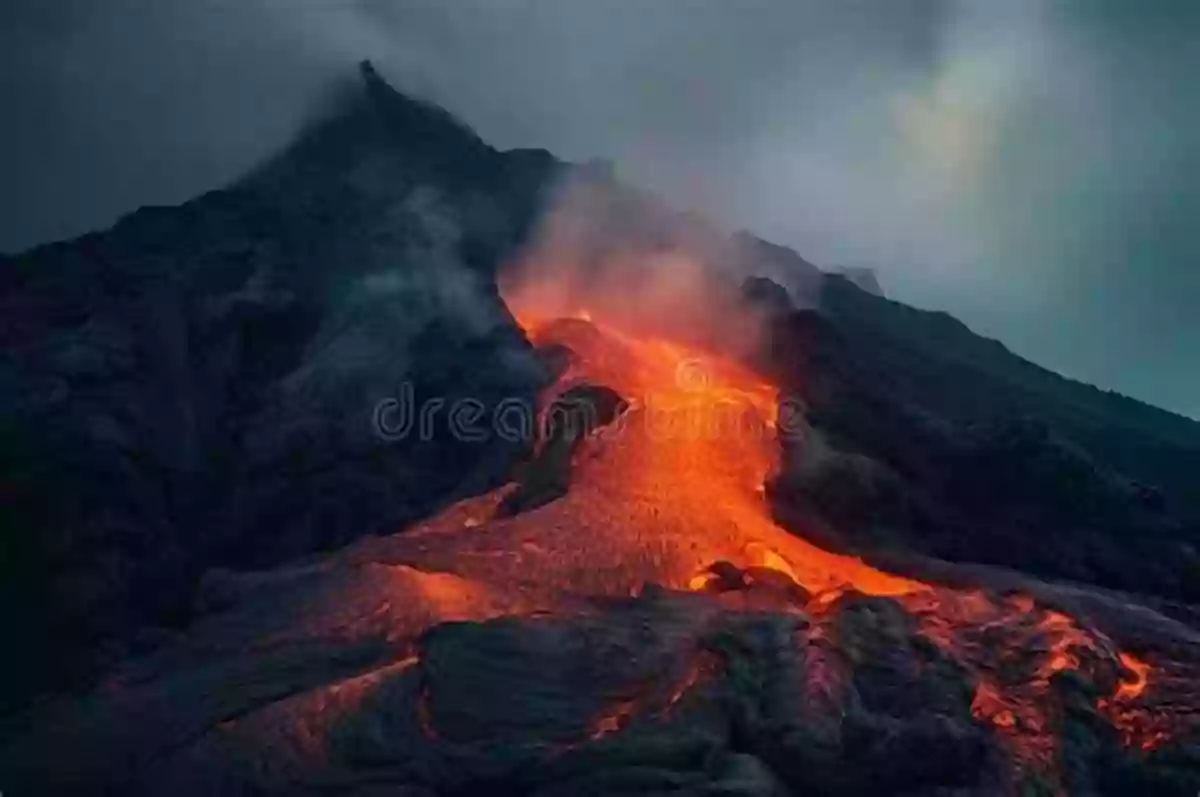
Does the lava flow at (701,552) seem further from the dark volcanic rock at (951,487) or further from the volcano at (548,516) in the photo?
the dark volcanic rock at (951,487)

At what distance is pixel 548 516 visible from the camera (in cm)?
3488

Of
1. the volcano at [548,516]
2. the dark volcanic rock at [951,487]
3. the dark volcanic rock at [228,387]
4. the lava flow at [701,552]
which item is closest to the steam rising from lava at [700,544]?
the lava flow at [701,552]

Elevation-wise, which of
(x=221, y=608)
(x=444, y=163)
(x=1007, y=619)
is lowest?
(x=221, y=608)

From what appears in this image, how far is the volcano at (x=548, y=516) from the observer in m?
22.9

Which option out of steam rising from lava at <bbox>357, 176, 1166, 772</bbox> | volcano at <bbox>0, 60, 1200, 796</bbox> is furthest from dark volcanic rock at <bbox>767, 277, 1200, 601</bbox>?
steam rising from lava at <bbox>357, 176, 1166, 772</bbox>

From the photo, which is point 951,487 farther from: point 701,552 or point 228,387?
point 228,387

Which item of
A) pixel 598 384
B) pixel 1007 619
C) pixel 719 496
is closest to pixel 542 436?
pixel 598 384

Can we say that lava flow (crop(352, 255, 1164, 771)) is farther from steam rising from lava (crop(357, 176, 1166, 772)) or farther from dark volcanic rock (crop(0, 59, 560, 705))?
dark volcanic rock (crop(0, 59, 560, 705))

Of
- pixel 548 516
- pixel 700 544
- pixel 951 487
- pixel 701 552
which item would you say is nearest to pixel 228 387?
pixel 548 516

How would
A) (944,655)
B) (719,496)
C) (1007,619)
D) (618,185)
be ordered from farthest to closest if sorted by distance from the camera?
(618,185) → (719,496) → (1007,619) → (944,655)

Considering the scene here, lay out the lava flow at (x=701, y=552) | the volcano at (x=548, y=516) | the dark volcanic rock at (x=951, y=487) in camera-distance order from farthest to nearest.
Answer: the dark volcanic rock at (x=951, y=487), the lava flow at (x=701, y=552), the volcano at (x=548, y=516)

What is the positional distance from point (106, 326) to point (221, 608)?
23657 mm

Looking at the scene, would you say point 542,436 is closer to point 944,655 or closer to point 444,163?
point 944,655

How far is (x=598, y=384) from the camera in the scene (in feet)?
150
